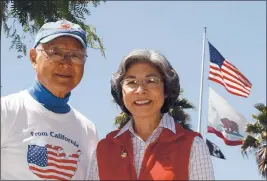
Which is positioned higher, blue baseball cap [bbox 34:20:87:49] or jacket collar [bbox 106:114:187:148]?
blue baseball cap [bbox 34:20:87:49]

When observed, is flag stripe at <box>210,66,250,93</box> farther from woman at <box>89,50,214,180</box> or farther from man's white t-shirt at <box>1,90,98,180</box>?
man's white t-shirt at <box>1,90,98,180</box>

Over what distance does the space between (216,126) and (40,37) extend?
12641 millimetres

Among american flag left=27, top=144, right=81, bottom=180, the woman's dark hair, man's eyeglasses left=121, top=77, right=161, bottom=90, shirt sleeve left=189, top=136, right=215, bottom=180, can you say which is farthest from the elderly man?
shirt sleeve left=189, top=136, right=215, bottom=180

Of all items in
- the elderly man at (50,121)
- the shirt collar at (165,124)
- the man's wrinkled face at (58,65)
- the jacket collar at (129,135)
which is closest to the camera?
the elderly man at (50,121)

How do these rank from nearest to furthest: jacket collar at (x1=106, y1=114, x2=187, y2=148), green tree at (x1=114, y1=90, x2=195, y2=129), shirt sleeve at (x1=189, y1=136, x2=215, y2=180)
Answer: shirt sleeve at (x1=189, y1=136, x2=215, y2=180)
jacket collar at (x1=106, y1=114, x2=187, y2=148)
green tree at (x1=114, y1=90, x2=195, y2=129)

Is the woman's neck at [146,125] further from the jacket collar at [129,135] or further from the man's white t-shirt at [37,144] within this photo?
the man's white t-shirt at [37,144]

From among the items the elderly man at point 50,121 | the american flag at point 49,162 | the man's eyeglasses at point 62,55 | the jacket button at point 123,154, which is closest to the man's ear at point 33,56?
the elderly man at point 50,121

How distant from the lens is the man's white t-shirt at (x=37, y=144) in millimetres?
4059

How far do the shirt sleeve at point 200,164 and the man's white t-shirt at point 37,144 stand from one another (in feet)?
2.92

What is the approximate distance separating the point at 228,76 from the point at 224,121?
152 cm

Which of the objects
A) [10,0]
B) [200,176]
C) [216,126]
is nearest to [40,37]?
[200,176]

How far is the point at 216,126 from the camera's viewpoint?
16.6m

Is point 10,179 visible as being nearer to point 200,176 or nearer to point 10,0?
point 200,176

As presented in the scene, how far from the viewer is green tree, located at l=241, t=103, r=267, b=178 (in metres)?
21.8
